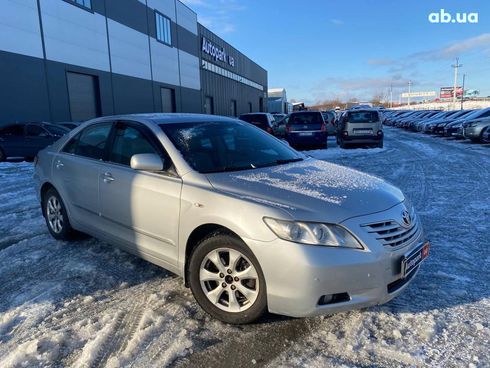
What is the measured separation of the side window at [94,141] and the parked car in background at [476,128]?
57.0ft

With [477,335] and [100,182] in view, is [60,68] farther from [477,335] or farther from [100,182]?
[477,335]

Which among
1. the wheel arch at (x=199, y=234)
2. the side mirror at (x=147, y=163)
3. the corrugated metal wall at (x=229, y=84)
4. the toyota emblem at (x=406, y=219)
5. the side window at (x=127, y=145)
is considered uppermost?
the corrugated metal wall at (x=229, y=84)

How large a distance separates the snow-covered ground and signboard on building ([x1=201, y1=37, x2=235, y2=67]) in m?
36.1

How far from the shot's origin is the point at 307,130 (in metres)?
15.8

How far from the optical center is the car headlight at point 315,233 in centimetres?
270

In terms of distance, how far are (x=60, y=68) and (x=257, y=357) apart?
20.3 metres

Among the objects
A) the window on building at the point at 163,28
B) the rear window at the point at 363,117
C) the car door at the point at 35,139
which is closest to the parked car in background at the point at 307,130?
the rear window at the point at 363,117

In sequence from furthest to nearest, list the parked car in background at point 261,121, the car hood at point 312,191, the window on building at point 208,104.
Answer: the window on building at point 208,104, the parked car in background at point 261,121, the car hood at point 312,191

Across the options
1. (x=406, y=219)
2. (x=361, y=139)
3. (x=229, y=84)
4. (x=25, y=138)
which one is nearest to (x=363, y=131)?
(x=361, y=139)

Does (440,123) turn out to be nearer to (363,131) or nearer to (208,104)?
(363,131)

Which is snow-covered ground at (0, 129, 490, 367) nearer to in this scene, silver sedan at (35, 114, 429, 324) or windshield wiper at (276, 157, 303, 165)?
silver sedan at (35, 114, 429, 324)

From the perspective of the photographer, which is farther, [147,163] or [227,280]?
[147,163]

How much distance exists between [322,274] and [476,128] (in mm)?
17943

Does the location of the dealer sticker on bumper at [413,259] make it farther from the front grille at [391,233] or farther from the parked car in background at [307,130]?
the parked car in background at [307,130]
